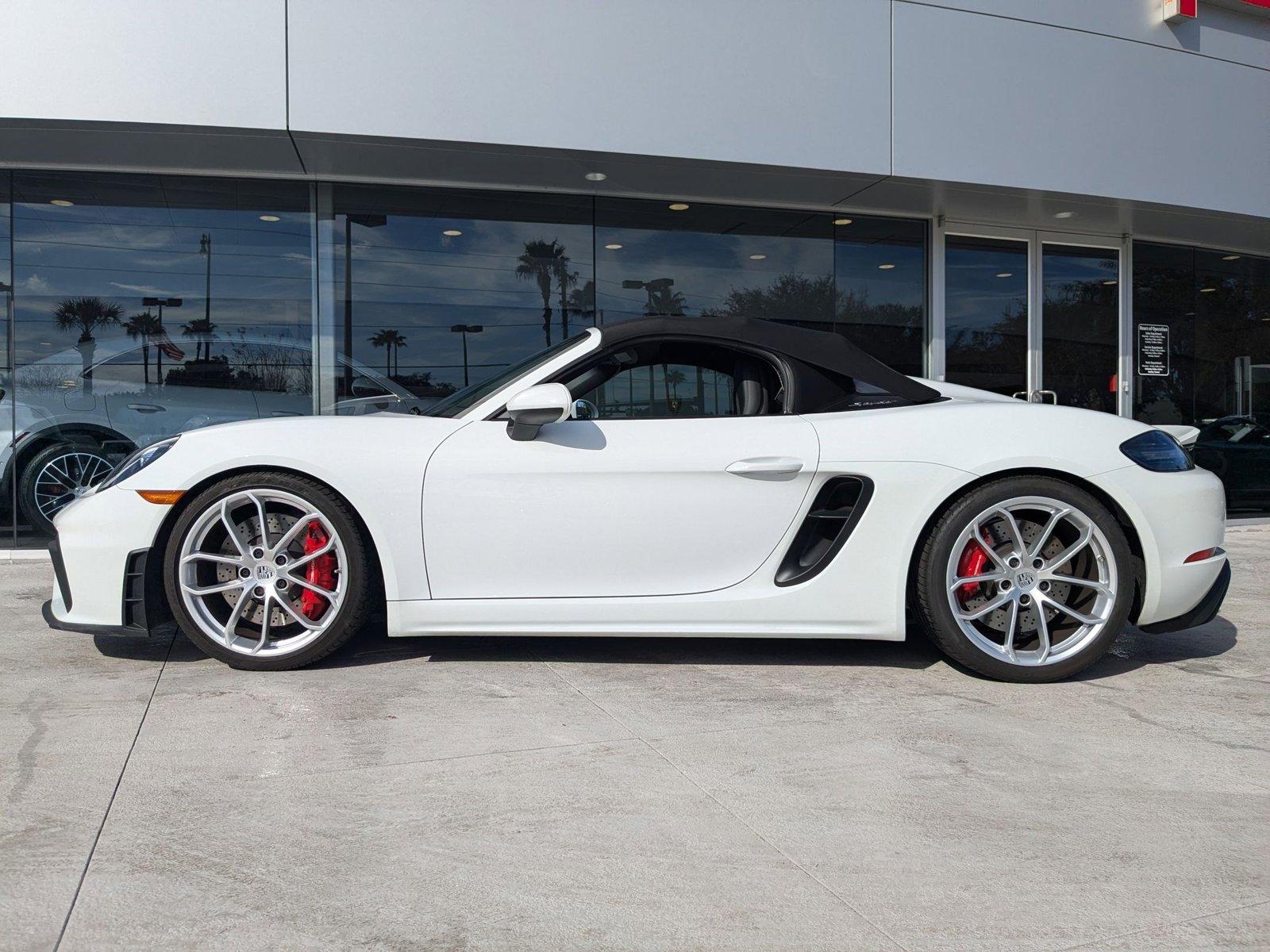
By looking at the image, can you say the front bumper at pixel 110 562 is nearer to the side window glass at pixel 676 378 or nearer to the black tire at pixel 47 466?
the side window glass at pixel 676 378

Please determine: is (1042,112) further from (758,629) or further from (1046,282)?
(758,629)

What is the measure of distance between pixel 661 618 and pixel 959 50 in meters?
5.93

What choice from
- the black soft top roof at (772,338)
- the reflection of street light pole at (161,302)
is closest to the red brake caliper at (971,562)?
the black soft top roof at (772,338)

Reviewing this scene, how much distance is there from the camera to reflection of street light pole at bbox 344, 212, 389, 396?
796 cm

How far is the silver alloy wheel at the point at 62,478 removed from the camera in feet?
24.8

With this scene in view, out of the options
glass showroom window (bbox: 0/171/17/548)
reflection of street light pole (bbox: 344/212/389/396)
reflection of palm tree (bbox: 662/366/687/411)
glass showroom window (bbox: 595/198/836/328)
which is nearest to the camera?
reflection of palm tree (bbox: 662/366/687/411)

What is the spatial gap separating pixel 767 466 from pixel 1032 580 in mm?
1050

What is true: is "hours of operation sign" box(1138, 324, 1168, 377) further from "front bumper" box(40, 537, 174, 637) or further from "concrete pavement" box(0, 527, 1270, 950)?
"front bumper" box(40, 537, 174, 637)

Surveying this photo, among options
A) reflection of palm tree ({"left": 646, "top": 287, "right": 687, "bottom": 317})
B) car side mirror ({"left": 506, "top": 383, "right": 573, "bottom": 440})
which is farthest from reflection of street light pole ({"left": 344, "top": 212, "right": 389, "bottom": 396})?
car side mirror ({"left": 506, "top": 383, "right": 573, "bottom": 440})

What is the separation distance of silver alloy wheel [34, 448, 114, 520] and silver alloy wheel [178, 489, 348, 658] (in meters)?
4.61

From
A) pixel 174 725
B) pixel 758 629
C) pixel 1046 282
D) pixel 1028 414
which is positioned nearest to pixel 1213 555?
pixel 1028 414

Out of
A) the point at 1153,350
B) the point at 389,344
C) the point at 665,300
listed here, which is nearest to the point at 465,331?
the point at 389,344

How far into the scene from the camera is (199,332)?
25.4 feet

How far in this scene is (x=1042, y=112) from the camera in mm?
7789
